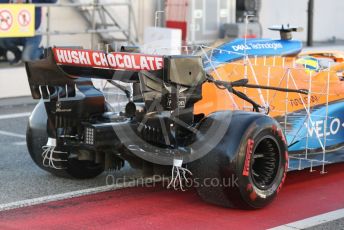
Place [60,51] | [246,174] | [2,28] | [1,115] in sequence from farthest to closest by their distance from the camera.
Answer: [2,28] < [1,115] < [60,51] < [246,174]

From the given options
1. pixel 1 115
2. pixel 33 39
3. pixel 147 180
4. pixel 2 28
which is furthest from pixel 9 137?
pixel 33 39

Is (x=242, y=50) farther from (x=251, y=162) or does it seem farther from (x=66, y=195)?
(x=66, y=195)

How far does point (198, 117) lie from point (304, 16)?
1637 cm

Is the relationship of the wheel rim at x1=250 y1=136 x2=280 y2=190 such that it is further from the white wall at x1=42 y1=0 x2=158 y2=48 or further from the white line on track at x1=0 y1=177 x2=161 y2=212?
the white wall at x1=42 y1=0 x2=158 y2=48

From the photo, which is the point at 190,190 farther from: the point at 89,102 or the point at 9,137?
the point at 9,137

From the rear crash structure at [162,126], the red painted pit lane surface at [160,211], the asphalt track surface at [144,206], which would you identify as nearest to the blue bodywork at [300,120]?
the asphalt track surface at [144,206]

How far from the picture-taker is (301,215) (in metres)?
6.41

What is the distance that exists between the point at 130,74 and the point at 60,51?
747mm

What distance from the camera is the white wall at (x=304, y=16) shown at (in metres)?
21.3

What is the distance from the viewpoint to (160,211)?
6.46 meters

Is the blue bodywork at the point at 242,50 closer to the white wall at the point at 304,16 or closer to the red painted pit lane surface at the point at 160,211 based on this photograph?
the red painted pit lane surface at the point at 160,211

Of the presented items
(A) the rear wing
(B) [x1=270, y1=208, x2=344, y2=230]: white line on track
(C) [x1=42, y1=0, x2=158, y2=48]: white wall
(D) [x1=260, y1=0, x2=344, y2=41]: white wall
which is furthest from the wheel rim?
(D) [x1=260, y1=0, x2=344, y2=41]: white wall

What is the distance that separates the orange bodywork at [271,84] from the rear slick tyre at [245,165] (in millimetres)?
915

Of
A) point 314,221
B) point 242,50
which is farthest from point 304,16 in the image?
point 314,221
